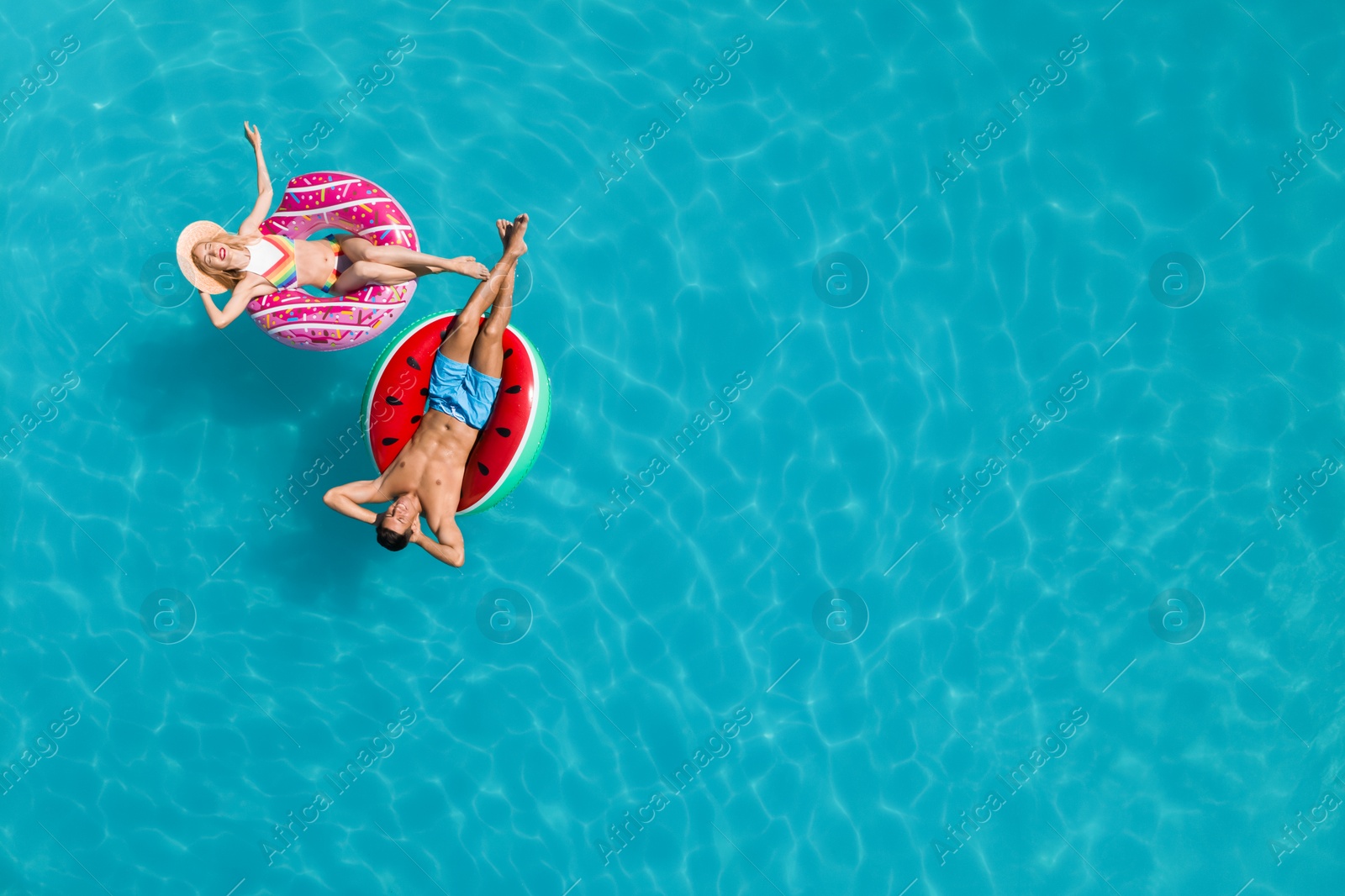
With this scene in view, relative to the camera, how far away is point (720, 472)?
6676 millimetres

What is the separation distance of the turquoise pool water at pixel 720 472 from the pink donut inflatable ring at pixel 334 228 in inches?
38.5

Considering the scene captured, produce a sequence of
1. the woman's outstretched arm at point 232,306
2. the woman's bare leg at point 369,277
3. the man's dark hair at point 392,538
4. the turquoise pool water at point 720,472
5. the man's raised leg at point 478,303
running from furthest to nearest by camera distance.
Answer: the turquoise pool water at point 720,472 < the woman's bare leg at point 369,277 < the woman's outstretched arm at point 232,306 < the man's raised leg at point 478,303 < the man's dark hair at point 392,538

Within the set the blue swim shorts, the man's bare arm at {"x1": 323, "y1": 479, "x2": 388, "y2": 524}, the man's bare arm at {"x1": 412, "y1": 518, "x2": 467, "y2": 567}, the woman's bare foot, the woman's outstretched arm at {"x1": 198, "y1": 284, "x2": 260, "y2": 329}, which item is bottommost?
the man's bare arm at {"x1": 323, "y1": 479, "x2": 388, "y2": 524}

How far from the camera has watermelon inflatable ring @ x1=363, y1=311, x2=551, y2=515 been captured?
225 inches

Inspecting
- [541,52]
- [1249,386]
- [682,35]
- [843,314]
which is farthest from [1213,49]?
[541,52]

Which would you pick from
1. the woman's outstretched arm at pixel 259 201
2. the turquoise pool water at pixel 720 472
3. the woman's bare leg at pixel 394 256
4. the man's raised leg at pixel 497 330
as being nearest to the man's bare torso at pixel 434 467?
the man's raised leg at pixel 497 330

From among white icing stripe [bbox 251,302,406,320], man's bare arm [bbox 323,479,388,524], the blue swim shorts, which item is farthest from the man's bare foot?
man's bare arm [bbox 323,479,388,524]

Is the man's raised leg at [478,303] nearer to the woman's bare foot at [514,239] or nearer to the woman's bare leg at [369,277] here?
the woman's bare foot at [514,239]

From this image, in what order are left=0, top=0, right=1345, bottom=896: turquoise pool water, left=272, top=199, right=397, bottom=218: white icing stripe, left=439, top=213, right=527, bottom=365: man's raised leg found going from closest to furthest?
left=439, top=213, right=527, bottom=365: man's raised leg
left=272, top=199, right=397, bottom=218: white icing stripe
left=0, top=0, right=1345, bottom=896: turquoise pool water

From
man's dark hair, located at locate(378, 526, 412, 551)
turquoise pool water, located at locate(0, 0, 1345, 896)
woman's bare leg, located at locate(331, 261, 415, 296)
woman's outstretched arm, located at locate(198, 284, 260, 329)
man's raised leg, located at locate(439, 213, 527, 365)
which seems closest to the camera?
man's dark hair, located at locate(378, 526, 412, 551)

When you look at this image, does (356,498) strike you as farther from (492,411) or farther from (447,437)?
(492,411)

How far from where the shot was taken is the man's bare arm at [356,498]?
5.53 meters

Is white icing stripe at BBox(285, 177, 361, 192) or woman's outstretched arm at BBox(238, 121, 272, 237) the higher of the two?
white icing stripe at BBox(285, 177, 361, 192)

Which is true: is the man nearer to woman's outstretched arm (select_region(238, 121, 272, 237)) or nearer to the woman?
the woman
